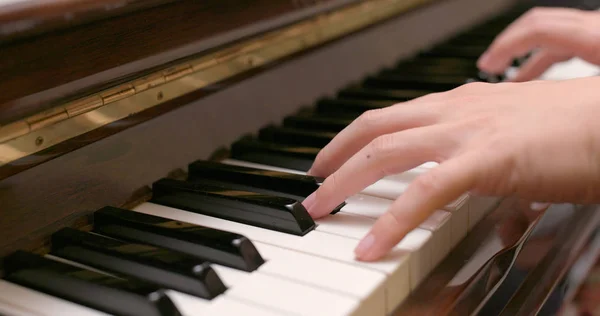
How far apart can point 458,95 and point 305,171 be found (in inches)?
9.6

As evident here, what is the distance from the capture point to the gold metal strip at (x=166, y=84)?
2.37 feet

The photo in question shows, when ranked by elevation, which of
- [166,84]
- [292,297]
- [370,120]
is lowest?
[292,297]

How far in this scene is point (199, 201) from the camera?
83 centimetres

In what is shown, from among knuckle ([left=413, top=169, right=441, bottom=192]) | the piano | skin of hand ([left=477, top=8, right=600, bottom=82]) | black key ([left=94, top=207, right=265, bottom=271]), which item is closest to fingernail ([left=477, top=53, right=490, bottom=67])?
skin of hand ([left=477, top=8, right=600, bottom=82])

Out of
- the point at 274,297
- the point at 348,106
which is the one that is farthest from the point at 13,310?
the point at 348,106

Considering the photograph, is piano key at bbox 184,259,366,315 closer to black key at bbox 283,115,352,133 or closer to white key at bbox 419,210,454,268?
white key at bbox 419,210,454,268

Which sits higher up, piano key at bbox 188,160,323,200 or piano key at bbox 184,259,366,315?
piano key at bbox 188,160,323,200

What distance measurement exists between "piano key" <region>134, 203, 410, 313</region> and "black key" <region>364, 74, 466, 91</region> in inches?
23.6

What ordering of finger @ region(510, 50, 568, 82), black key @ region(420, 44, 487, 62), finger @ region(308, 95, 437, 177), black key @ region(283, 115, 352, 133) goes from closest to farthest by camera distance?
finger @ region(308, 95, 437, 177) → black key @ region(283, 115, 352, 133) → finger @ region(510, 50, 568, 82) → black key @ region(420, 44, 487, 62)

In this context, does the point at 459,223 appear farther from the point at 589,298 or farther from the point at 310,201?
the point at 589,298

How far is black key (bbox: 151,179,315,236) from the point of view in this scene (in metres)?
0.76

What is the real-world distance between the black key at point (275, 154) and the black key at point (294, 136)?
30 millimetres

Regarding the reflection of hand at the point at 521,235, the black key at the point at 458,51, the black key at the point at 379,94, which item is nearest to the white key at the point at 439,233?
the reflection of hand at the point at 521,235

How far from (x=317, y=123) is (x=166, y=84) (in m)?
0.31
